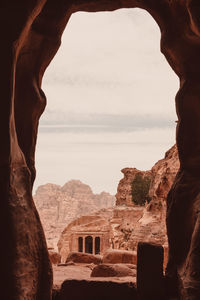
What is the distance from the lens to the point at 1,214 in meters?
4.73

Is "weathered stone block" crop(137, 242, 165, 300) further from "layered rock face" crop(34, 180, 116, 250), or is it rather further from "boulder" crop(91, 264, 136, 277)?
"layered rock face" crop(34, 180, 116, 250)

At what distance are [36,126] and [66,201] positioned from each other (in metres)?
82.2

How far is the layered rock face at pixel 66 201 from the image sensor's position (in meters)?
81.6

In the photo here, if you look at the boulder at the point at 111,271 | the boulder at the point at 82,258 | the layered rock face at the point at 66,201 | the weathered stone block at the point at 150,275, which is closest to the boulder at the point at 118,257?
the boulder at the point at 82,258

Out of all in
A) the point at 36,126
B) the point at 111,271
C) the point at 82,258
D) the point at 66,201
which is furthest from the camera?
the point at 66,201

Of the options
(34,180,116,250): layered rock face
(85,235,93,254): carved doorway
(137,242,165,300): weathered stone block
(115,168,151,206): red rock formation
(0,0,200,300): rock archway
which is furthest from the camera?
(34,180,116,250): layered rock face

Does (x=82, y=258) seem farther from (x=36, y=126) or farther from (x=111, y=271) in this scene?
(x=36, y=126)

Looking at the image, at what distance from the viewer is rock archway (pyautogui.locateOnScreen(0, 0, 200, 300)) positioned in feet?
15.6

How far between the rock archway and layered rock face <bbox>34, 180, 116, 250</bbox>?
68.1 m

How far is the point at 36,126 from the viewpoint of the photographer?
6336 mm

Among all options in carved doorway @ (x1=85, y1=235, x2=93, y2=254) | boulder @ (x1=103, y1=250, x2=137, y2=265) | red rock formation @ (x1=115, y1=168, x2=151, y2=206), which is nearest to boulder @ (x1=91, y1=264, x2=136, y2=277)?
boulder @ (x1=103, y1=250, x2=137, y2=265)

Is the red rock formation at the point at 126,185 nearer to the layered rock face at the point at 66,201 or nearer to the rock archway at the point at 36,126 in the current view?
the layered rock face at the point at 66,201

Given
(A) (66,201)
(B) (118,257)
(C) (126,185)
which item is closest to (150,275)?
(B) (118,257)

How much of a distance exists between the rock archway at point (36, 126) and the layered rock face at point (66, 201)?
224 feet
